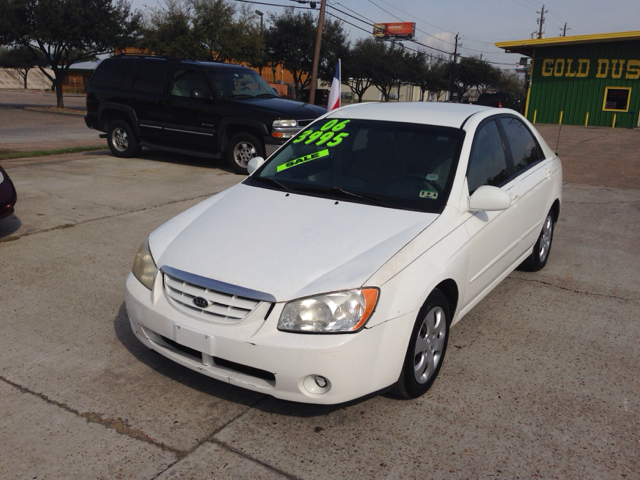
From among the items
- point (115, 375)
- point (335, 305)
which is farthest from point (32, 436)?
point (335, 305)

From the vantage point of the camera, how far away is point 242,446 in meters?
2.97

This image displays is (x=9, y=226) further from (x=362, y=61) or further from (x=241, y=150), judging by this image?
(x=362, y=61)

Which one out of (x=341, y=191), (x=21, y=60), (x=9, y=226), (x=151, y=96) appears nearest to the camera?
(x=341, y=191)

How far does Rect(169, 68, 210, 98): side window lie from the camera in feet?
36.4

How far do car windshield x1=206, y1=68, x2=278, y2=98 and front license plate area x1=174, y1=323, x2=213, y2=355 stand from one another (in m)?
8.47

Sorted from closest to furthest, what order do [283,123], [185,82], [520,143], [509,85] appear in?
[520,143]
[283,123]
[185,82]
[509,85]

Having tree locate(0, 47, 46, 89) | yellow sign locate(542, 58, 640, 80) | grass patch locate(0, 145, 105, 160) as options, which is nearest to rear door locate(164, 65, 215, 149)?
grass patch locate(0, 145, 105, 160)

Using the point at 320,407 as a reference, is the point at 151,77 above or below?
above

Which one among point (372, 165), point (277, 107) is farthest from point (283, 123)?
point (372, 165)

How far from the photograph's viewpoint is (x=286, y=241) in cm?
342

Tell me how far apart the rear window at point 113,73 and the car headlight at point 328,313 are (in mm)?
10126

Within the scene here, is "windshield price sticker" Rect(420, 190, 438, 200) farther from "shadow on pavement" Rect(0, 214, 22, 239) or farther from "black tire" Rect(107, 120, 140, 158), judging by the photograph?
"black tire" Rect(107, 120, 140, 158)

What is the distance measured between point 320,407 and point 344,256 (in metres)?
0.88

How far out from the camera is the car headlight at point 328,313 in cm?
292
